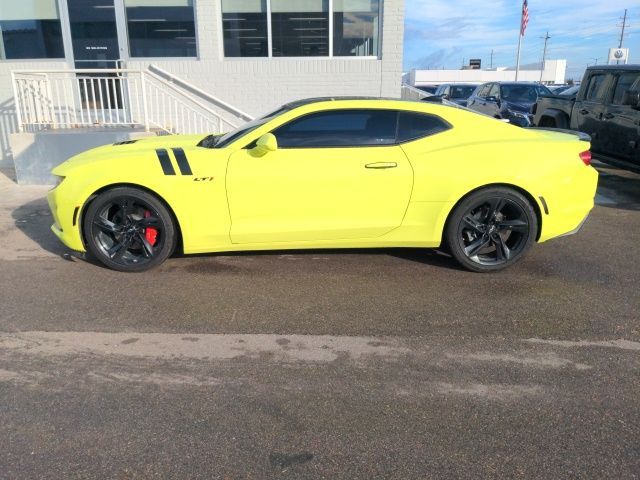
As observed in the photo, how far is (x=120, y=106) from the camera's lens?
10.7 meters

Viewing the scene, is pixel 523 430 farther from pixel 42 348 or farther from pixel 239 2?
pixel 239 2

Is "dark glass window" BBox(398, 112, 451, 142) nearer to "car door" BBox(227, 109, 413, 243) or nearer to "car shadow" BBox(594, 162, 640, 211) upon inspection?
"car door" BBox(227, 109, 413, 243)

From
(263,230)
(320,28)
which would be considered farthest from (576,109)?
(263,230)

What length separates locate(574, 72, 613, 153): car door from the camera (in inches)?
329

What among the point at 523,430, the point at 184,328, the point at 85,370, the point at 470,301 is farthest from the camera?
the point at 470,301

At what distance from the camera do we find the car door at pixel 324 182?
4535 millimetres

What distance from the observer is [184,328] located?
376cm

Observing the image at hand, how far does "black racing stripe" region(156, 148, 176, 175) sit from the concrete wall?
213ft

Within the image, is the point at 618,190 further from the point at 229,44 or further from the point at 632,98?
the point at 229,44

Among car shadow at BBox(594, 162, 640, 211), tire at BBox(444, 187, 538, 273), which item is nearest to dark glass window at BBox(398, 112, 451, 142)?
tire at BBox(444, 187, 538, 273)

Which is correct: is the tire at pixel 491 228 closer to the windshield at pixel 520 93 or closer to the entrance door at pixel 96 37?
the entrance door at pixel 96 37

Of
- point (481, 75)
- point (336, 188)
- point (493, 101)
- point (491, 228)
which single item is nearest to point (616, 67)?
point (491, 228)

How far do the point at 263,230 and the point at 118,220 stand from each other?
1325 mm

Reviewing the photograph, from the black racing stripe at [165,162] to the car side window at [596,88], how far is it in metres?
7.13
